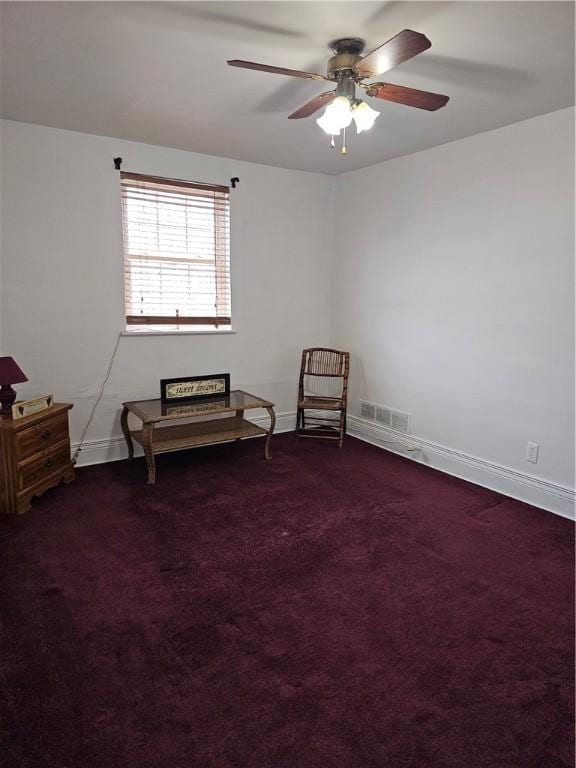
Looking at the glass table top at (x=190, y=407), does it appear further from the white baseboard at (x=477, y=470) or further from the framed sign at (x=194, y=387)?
the white baseboard at (x=477, y=470)

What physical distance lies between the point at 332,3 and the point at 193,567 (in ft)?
8.50

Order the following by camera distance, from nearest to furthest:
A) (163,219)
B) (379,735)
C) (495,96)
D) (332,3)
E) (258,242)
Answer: (379,735) < (332,3) < (495,96) < (163,219) < (258,242)

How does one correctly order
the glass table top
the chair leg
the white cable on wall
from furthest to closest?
the chair leg < the white cable on wall < the glass table top

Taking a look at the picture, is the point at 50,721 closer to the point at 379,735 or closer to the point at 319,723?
the point at 319,723

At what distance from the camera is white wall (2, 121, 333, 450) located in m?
3.43

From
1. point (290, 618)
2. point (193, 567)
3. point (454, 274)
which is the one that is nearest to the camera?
point (290, 618)

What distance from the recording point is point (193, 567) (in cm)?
249

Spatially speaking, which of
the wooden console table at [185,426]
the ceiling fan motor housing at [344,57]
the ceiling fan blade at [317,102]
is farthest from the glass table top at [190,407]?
the ceiling fan motor housing at [344,57]

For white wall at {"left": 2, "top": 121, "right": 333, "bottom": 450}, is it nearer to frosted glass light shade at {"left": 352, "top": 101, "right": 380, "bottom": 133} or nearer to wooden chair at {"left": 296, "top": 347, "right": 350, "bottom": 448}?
wooden chair at {"left": 296, "top": 347, "right": 350, "bottom": 448}

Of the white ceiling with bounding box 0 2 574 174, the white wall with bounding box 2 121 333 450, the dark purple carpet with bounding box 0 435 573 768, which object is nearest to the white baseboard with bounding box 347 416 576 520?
the dark purple carpet with bounding box 0 435 573 768

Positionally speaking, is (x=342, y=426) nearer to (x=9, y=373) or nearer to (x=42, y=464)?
(x=42, y=464)

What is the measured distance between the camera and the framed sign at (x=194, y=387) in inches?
154

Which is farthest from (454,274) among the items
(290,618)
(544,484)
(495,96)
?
(290,618)

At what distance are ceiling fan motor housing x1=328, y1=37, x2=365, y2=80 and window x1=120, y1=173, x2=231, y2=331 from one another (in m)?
2.11
